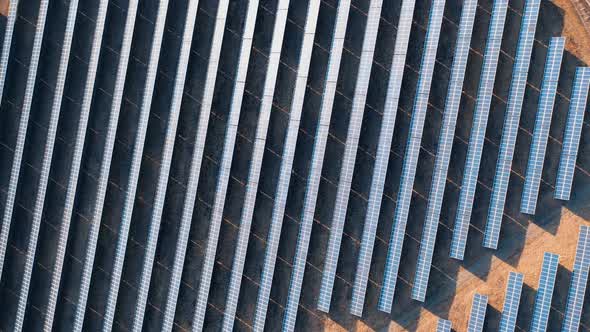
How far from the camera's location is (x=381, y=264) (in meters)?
18.5

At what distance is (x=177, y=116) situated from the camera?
19.1 m

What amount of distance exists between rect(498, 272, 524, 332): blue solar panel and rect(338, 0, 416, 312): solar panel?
576 cm

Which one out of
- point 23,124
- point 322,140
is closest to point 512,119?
point 322,140

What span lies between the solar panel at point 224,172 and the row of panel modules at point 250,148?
0.23ft

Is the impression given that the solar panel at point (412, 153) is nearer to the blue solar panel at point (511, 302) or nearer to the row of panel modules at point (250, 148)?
the row of panel modules at point (250, 148)

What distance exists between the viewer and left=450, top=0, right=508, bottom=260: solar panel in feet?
57.7

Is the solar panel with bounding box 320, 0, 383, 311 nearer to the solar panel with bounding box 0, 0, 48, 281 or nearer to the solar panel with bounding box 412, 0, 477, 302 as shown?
the solar panel with bounding box 412, 0, 477, 302

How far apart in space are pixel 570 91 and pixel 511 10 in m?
4.20

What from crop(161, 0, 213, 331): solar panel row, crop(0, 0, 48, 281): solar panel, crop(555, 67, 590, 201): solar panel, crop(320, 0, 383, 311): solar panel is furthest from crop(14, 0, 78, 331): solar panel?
crop(555, 67, 590, 201): solar panel

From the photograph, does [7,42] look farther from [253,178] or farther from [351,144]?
[351,144]

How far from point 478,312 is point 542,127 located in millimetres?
8044

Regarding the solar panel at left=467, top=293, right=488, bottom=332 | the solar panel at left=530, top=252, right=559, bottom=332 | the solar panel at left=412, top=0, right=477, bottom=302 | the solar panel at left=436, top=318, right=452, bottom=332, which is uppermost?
the solar panel at left=412, top=0, right=477, bottom=302

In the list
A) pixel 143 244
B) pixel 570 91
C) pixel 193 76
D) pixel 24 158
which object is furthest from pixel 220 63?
pixel 570 91

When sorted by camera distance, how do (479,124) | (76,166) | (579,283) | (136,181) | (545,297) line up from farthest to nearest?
(76,166)
(136,181)
(479,124)
(545,297)
(579,283)
